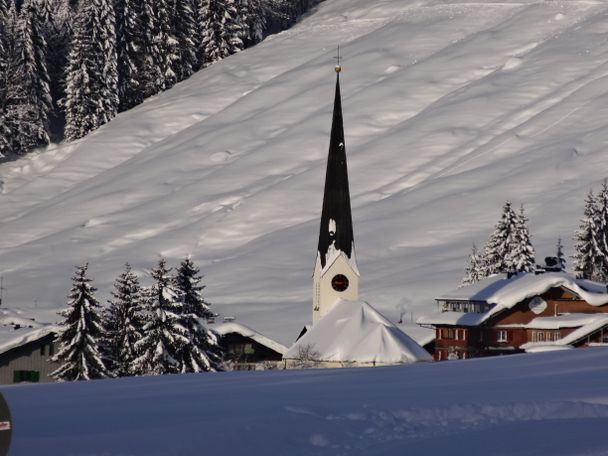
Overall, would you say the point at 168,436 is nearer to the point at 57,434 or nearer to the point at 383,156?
the point at 57,434

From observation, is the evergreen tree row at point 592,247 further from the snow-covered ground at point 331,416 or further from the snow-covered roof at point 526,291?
the snow-covered ground at point 331,416

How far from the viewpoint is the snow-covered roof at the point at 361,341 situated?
159ft

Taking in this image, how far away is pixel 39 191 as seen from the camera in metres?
118

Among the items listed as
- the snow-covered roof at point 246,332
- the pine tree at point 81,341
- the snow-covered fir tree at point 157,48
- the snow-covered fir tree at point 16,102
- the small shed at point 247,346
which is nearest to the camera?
the pine tree at point 81,341

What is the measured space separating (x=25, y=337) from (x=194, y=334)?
9.09 meters

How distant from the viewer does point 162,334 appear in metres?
46.9

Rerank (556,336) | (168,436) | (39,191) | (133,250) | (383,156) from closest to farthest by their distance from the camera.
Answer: (168,436)
(556,336)
(133,250)
(383,156)
(39,191)

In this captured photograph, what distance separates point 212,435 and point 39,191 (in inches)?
4166

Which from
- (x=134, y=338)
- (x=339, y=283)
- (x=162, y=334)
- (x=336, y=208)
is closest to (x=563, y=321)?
(x=336, y=208)

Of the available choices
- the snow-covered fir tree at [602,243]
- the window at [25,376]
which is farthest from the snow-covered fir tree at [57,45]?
the window at [25,376]

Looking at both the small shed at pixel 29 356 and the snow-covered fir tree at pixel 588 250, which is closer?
the small shed at pixel 29 356

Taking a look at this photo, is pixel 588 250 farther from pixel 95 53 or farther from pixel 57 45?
pixel 57 45

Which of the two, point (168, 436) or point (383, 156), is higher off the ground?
point (383, 156)

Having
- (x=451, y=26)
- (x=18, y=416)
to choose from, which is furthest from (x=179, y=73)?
(x=18, y=416)
